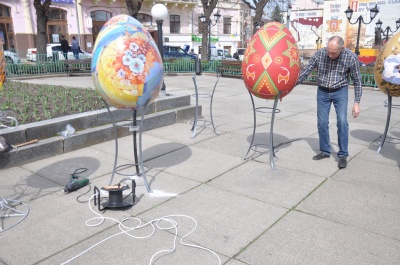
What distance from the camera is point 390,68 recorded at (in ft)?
17.4

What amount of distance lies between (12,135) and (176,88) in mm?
8821

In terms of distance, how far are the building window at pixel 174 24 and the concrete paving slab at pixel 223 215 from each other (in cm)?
3927

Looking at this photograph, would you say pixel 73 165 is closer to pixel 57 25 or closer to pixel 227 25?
pixel 57 25

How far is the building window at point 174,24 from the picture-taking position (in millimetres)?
41156

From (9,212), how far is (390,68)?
5.45 metres

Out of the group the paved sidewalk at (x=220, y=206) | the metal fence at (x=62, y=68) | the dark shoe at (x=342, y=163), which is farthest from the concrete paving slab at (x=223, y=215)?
the metal fence at (x=62, y=68)

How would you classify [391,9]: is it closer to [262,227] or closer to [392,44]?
[392,44]

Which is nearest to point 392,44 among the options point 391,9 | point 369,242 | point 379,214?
point 379,214

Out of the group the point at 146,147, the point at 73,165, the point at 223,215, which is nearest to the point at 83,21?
the point at 146,147

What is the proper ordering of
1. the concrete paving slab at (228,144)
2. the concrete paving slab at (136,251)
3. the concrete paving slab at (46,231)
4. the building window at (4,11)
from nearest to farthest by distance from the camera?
1. the concrete paving slab at (136,251)
2. the concrete paving slab at (46,231)
3. the concrete paving slab at (228,144)
4. the building window at (4,11)

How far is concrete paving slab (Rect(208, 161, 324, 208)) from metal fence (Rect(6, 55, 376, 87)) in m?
11.4

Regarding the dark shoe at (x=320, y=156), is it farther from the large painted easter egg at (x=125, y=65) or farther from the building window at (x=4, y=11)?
the building window at (x=4, y=11)

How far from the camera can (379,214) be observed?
3.82m

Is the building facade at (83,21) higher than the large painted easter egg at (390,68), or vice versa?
the building facade at (83,21)
